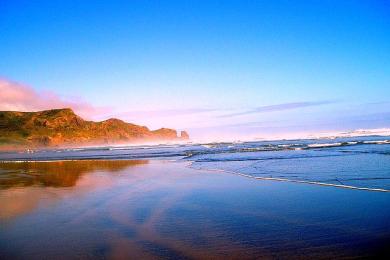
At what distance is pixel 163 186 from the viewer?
1180 centimetres

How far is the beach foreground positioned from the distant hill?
114701mm

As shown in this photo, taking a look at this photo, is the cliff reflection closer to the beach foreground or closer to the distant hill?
the beach foreground

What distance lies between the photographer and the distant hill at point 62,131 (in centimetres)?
12125

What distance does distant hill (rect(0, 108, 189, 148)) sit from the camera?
121250 mm

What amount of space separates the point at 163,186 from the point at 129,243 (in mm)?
6279

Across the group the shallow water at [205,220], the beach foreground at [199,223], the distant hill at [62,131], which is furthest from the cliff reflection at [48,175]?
the distant hill at [62,131]

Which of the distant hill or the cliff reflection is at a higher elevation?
the distant hill

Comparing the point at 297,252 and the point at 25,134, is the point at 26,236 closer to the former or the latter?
the point at 297,252

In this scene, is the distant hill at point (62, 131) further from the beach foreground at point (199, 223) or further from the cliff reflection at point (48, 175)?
the beach foreground at point (199, 223)

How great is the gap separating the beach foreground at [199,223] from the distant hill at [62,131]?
376ft

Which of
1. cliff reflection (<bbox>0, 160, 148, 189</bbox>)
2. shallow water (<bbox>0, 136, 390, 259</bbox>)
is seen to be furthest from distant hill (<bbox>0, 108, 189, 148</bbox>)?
shallow water (<bbox>0, 136, 390, 259</bbox>)

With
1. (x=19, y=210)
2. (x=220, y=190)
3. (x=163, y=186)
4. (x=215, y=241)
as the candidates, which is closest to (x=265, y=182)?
(x=220, y=190)

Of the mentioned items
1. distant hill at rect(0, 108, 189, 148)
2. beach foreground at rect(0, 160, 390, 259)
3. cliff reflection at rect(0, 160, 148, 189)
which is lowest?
beach foreground at rect(0, 160, 390, 259)

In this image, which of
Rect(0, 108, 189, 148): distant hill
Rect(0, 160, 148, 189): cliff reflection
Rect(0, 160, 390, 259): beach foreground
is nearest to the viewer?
Rect(0, 160, 390, 259): beach foreground
